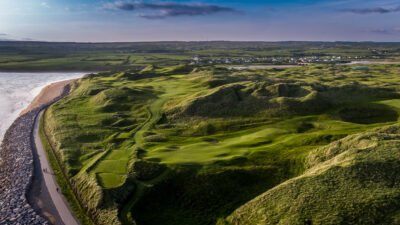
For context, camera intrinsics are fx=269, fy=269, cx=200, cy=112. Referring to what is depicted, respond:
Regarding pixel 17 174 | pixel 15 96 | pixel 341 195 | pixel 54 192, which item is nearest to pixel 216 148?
pixel 341 195

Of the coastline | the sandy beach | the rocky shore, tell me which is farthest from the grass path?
the sandy beach

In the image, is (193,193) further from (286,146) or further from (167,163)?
(286,146)

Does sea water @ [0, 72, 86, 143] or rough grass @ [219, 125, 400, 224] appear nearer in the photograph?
rough grass @ [219, 125, 400, 224]

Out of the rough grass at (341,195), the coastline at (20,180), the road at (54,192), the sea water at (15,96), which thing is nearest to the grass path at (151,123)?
the road at (54,192)

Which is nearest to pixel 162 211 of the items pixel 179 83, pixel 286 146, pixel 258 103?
pixel 286 146

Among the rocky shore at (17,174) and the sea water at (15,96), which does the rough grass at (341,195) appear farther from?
the sea water at (15,96)

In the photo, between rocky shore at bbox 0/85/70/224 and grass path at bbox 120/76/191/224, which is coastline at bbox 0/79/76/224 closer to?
rocky shore at bbox 0/85/70/224

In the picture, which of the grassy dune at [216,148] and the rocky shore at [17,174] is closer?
the grassy dune at [216,148]
